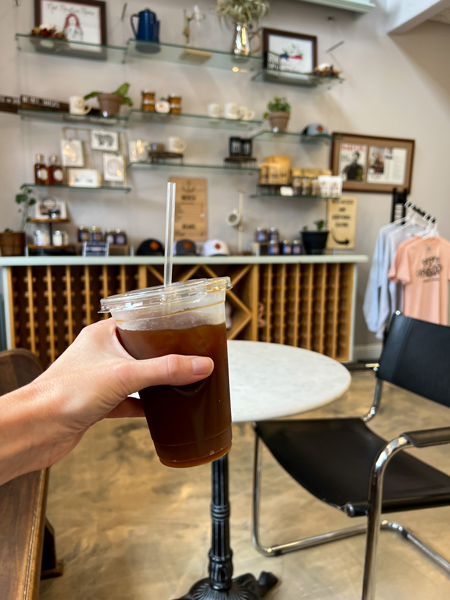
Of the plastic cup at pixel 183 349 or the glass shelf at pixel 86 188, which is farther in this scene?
the glass shelf at pixel 86 188

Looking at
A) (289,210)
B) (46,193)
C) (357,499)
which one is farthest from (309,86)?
(357,499)

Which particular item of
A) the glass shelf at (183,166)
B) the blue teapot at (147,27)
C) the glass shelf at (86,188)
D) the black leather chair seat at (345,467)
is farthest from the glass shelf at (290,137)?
the black leather chair seat at (345,467)

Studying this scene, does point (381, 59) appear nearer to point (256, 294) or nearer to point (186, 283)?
point (256, 294)

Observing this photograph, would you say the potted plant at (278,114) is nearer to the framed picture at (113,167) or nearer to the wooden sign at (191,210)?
the wooden sign at (191,210)

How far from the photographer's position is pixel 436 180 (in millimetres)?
4410

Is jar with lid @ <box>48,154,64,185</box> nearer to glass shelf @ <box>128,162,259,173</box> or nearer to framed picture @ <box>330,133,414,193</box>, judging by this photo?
glass shelf @ <box>128,162,259,173</box>

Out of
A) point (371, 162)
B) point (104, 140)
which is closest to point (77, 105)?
point (104, 140)

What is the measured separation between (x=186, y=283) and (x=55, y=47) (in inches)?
127

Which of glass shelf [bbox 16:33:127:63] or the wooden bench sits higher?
glass shelf [bbox 16:33:127:63]

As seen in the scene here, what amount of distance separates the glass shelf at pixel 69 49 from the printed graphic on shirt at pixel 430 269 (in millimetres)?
2675

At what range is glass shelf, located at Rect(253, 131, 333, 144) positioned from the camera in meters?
3.66

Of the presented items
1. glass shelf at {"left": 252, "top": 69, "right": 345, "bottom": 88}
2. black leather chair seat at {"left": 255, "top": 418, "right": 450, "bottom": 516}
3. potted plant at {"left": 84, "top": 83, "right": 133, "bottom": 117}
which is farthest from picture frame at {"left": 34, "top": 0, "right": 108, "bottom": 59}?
black leather chair seat at {"left": 255, "top": 418, "right": 450, "bottom": 516}

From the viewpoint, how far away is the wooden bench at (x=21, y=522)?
874mm

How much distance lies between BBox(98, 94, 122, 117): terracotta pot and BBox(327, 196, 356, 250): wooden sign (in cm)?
199
